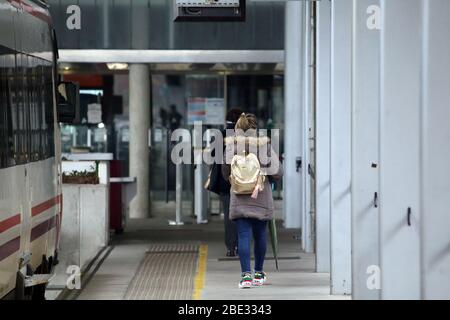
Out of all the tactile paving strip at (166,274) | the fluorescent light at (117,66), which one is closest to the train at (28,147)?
the tactile paving strip at (166,274)

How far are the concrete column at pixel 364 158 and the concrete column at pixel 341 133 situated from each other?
2.22 metres

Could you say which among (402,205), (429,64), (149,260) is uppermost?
(429,64)

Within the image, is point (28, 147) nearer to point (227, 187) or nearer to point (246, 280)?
point (246, 280)

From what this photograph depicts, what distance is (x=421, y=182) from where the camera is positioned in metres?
8.49

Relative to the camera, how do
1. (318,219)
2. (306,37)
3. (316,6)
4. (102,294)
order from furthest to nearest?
(306,37), (316,6), (318,219), (102,294)

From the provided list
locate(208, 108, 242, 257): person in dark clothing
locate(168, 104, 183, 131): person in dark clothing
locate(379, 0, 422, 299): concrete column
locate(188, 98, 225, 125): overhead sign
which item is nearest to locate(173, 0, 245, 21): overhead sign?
locate(208, 108, 242, 257): person in dark clothing

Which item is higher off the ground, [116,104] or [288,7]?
[288,7]

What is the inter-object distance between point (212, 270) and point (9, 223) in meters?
6.48

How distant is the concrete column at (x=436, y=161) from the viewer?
8.30 meters

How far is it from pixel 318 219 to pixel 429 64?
7082 millimetres

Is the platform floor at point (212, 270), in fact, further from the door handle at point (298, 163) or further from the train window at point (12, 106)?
the train window at point (12, 106)

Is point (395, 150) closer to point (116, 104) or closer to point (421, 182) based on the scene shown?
point (421, 182)

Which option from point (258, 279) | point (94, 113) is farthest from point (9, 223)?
point (94, 113)

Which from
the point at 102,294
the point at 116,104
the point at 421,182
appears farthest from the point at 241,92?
the point at 421,182
